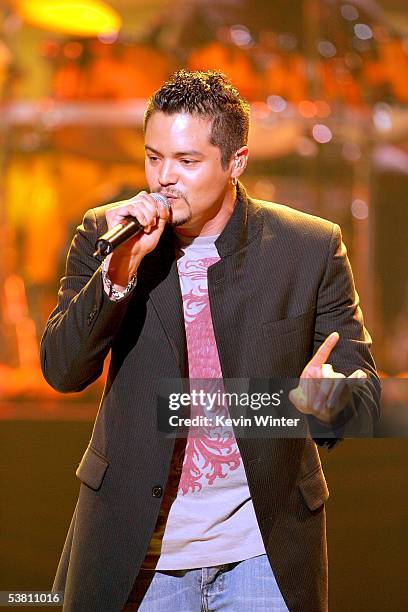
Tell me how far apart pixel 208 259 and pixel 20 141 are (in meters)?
2.08

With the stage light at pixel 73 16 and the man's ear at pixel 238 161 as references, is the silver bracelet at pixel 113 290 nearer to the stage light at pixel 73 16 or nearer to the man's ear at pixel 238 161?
the man's ear at pixel 238 161

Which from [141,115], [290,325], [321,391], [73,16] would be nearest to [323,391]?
[321,391]

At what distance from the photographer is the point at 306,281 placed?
152 cm

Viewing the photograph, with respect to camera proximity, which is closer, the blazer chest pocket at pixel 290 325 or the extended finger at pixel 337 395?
the extended finger at pixel 337 395

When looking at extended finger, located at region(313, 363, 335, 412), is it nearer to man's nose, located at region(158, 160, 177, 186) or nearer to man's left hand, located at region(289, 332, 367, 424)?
man's left hand, located at region(289, 332, 367, 424)

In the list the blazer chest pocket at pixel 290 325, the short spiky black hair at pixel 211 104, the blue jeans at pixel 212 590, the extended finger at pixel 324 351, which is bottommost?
the blue jeans at pixel 212 590

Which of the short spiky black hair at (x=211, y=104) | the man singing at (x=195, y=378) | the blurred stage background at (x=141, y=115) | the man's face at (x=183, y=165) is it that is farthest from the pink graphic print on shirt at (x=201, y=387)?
the blurred stage background at (x=141, y=115)

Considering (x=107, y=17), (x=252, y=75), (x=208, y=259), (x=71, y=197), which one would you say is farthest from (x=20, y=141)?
(x=208, y=259)

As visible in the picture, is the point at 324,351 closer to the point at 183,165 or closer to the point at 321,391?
the point at 321,391

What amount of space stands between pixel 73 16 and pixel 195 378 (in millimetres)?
2237

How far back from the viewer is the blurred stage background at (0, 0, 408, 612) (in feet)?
10.7

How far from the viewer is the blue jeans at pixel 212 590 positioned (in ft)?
4.75

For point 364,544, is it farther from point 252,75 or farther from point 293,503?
point 252,75

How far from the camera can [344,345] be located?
59.0 inches
